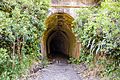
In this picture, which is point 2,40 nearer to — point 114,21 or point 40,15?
point 114,21

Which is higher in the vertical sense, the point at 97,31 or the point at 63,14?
the point at 63,14

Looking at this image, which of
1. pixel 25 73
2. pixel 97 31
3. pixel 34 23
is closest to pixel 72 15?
pixel 34 23

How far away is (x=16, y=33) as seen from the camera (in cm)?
779

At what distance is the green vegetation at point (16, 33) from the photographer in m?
7.10

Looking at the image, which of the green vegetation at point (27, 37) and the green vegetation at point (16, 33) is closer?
the green vegetation at point (16, 33)

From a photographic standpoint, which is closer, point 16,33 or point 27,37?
point 16,33

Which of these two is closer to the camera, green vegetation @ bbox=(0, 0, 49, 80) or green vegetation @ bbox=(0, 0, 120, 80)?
green vegetation @ bbox=(0, 0, 49, 80)

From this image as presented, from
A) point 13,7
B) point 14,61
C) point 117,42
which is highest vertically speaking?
point 13,7

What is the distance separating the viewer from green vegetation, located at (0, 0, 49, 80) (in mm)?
7102

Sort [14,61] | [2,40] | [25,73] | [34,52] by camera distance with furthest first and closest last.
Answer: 1. [34,52]
2. [25,73]
3. [14,61]
4. [2,40]

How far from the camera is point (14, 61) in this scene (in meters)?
7.69

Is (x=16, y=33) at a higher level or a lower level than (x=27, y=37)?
higher

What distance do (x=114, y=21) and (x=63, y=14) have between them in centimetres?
730

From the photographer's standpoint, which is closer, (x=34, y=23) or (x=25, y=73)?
(x=25, y=73)
